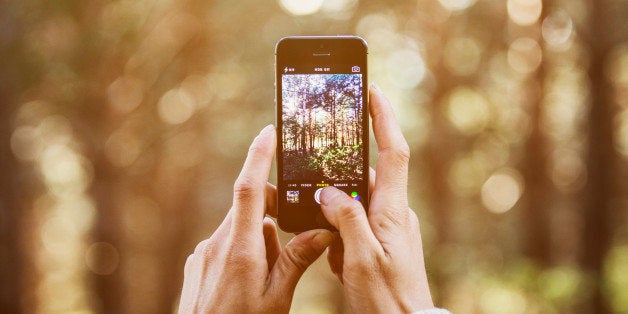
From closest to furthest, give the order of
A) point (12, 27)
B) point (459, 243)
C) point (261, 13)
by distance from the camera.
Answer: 1. point (12, 27)
2. point (261, 13)
3. point (459, 243)

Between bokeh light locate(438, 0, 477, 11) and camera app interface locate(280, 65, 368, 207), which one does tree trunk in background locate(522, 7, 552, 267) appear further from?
camera app interface locate(280, 65, 368, 207)

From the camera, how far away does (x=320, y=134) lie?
8.23 feet

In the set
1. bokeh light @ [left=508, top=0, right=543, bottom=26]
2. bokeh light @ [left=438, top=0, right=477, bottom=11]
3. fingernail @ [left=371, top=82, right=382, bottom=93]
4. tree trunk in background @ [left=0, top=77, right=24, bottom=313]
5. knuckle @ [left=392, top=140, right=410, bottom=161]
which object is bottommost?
tree trunk in background @ [left=0, top=77, right=24, bottom=313]

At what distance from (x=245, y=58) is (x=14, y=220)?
17.7 feet

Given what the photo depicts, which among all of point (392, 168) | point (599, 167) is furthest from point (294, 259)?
point (599, 167)

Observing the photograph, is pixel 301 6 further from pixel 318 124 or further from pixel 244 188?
pixel 244 188

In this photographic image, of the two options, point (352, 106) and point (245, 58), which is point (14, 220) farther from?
point (352, 106)

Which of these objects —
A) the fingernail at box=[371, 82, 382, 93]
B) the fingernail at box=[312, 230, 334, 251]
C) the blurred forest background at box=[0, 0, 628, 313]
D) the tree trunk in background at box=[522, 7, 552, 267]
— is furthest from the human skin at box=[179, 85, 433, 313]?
the tree trunk in background at box=[522, 7, 552, 267]

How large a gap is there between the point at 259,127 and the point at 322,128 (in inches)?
318

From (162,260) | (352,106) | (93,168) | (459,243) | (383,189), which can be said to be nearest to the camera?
(383,189)

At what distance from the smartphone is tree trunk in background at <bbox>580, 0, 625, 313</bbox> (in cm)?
747

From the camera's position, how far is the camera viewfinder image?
248 cm

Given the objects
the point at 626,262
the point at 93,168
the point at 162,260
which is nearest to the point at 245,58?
the point at 93,168

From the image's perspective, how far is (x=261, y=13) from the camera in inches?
402
